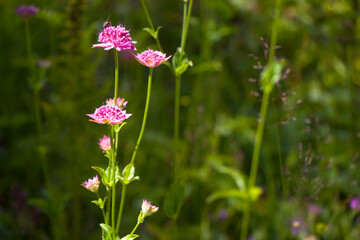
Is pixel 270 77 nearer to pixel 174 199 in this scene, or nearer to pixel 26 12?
pixel 174 199

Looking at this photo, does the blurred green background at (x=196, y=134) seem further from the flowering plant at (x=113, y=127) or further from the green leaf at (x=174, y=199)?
the flowering plant at (x=113, y=127)

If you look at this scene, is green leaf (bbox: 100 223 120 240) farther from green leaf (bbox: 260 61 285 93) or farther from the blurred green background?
green leaf (bbox: 260 61 285 93)

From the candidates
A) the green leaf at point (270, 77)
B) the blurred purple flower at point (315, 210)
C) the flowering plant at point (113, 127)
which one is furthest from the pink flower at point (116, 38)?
the blurred purple flower at point (315, 210)

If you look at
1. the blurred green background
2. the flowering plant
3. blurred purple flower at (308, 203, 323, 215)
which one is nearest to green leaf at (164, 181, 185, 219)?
the flowering plant

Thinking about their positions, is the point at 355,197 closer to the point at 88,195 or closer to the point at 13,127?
the point at 88,195

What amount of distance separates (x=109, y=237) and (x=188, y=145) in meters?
0.97

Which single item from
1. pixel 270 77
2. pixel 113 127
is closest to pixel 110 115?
pixel 113 127

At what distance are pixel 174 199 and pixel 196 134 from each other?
0.50 metres

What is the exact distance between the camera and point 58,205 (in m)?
1.09

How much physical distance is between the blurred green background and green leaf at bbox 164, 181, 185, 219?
0.30m

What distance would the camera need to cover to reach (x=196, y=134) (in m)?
1.41

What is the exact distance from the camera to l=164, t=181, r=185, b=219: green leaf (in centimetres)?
92

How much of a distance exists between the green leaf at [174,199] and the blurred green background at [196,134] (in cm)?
30

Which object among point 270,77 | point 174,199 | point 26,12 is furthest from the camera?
point 26,12
